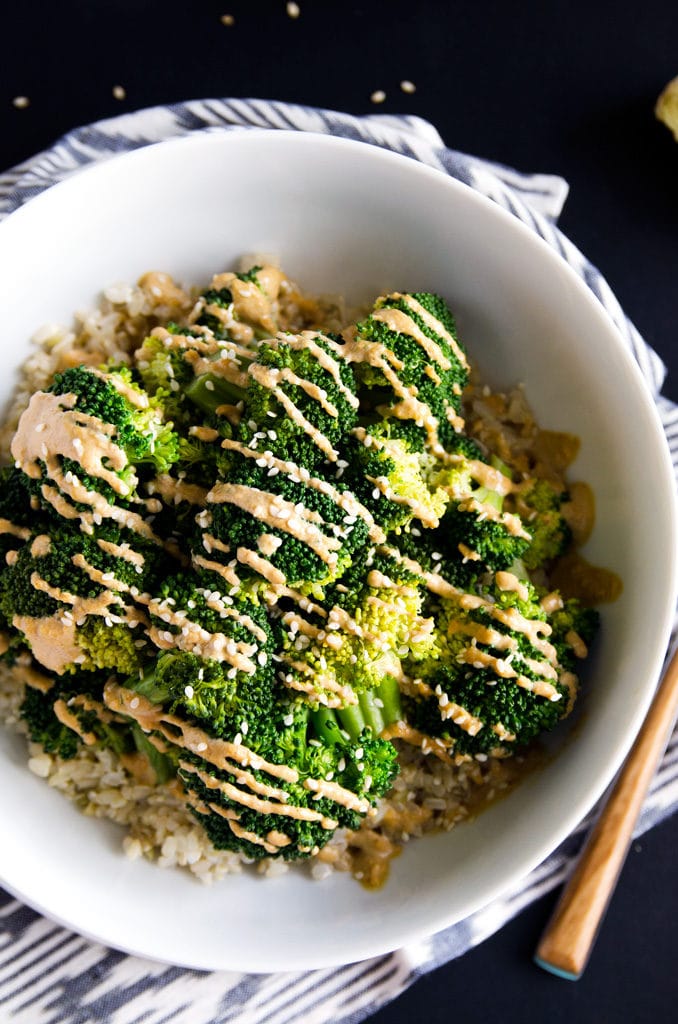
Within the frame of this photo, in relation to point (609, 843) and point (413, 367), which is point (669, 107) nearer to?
point (413, 367)

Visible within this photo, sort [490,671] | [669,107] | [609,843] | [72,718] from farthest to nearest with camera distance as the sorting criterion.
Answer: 1. [669,107]
2. [609,843]
3. [72,718]
4. [490,671]

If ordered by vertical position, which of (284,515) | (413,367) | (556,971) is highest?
(413,367)

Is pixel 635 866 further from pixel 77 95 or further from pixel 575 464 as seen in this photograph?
pixel 77 95

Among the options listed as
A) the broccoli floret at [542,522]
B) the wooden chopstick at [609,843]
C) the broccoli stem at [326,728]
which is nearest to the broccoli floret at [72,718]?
the broccoli stem at [326,728]

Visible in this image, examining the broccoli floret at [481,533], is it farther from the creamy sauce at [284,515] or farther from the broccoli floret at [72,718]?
the broccoli floret at [72,718]

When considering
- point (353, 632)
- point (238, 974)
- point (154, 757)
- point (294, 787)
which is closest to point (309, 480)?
point (353, 632)

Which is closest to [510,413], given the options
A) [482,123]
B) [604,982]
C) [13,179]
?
[482,123]
